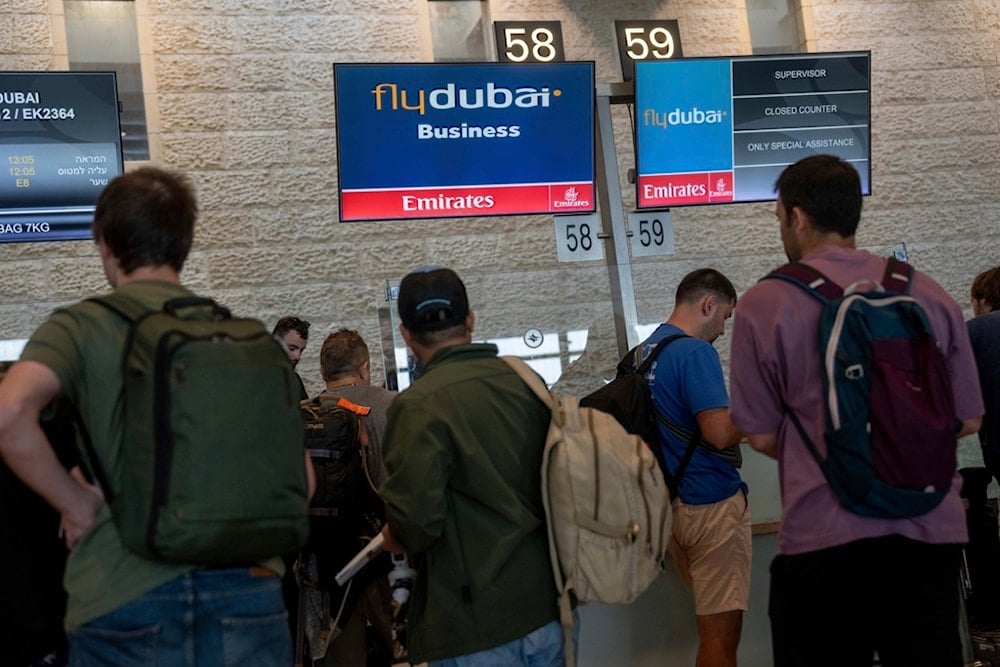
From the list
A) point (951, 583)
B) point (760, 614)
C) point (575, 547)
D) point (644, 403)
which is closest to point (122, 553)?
point (575, 547)

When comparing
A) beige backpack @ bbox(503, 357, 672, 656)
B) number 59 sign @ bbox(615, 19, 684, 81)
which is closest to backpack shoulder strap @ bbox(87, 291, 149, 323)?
beige backpack @ bbox(503, 357, 672, 656)

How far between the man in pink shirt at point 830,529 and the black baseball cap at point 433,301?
0.68m

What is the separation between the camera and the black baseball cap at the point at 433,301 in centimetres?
296

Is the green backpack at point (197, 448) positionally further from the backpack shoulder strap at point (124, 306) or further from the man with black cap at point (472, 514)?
the man with black cap at point (472, 514)

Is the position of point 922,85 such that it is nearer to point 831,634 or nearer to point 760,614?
point 760,614

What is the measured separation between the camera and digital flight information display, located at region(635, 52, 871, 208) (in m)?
6.65

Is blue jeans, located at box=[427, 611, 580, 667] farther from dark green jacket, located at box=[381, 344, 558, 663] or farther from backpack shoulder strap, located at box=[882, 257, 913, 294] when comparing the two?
backpack shoulder strap, located at box=[882, 257, 913, 294]

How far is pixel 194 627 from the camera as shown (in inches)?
86.1

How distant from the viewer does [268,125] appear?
8.09m

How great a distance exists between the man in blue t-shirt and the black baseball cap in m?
1.26

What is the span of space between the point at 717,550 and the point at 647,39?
3.84 meters

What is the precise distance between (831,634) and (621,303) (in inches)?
144

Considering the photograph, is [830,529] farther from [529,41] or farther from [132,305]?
[529,41]

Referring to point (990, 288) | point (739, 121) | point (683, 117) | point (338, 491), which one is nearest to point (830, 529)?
point (338, 491)
